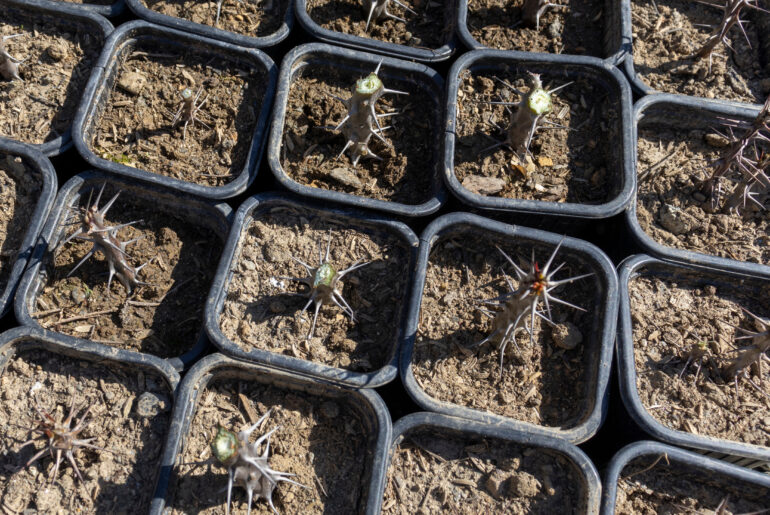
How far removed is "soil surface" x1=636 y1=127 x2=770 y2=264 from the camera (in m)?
2.03

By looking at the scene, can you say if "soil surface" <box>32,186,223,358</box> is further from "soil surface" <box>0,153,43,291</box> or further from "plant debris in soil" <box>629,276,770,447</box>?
"plant debris in soil" <box>629,276,770,447</box>

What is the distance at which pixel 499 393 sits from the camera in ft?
5.88

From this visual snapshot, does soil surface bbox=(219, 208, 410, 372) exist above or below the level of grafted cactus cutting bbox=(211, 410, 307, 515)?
above

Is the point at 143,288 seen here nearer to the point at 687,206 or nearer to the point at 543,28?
the point at 543,28

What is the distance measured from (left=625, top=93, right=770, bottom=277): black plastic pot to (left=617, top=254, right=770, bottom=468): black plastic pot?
50 mm

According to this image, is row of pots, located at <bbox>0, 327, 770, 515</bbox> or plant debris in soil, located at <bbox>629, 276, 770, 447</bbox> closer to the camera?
row of pots, located at <bbox>0, 327, 770, 515</bbox>

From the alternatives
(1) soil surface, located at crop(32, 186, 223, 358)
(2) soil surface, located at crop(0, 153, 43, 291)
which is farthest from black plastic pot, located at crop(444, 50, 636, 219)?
(2) soil surface, located at crop(0, 153, 43, 291)

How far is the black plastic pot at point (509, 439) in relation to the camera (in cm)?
163

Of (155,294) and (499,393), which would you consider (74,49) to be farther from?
(499,393)

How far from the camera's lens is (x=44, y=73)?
7.02 ft

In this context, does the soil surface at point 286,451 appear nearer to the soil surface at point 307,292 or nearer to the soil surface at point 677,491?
the soil surface at point 307,292

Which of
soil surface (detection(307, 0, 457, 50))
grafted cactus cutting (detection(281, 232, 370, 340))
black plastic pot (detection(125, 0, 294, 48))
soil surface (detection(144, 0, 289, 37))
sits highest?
soil surface (detection(307, 0, 457, 50))

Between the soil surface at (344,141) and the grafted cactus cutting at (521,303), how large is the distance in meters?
0.52

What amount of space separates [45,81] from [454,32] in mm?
1560
